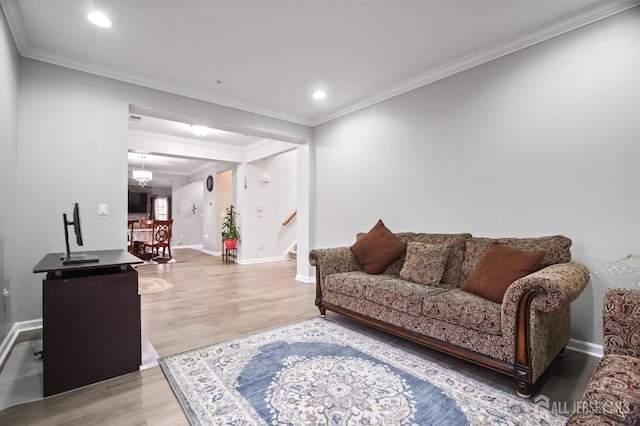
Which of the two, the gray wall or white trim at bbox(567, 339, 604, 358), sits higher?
the gray wall

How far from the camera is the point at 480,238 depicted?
9.53 feet

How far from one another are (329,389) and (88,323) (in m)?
1.63

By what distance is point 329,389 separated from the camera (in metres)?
1.92

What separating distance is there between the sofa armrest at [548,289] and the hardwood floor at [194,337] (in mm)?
581

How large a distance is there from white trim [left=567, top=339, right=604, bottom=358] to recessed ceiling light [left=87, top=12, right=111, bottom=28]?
15.2ft

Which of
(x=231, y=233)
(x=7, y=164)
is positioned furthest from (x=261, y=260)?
(x=7, y=164)

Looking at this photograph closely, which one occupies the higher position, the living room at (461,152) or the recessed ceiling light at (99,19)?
the recessed ceiling light at (99,19)

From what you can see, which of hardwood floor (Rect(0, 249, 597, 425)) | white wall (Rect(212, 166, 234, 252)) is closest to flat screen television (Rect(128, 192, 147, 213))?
white wall (Rect(212, 166, 234, 252))

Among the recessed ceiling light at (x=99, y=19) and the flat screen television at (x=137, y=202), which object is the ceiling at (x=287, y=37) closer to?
the recessed ceiling light at (x=99, y=19)

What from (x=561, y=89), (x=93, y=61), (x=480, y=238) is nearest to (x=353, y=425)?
(x=480, y=238)

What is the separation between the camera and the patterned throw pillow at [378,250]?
3.28m

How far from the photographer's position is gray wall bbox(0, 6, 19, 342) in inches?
92.7

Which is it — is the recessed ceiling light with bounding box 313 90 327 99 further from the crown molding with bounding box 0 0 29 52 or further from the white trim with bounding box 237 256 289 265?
the white trim with bounding box 237 256 289 265

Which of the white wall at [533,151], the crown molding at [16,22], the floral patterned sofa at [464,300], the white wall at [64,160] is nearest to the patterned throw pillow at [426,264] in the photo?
the floral patterned sofa at [464,300]
